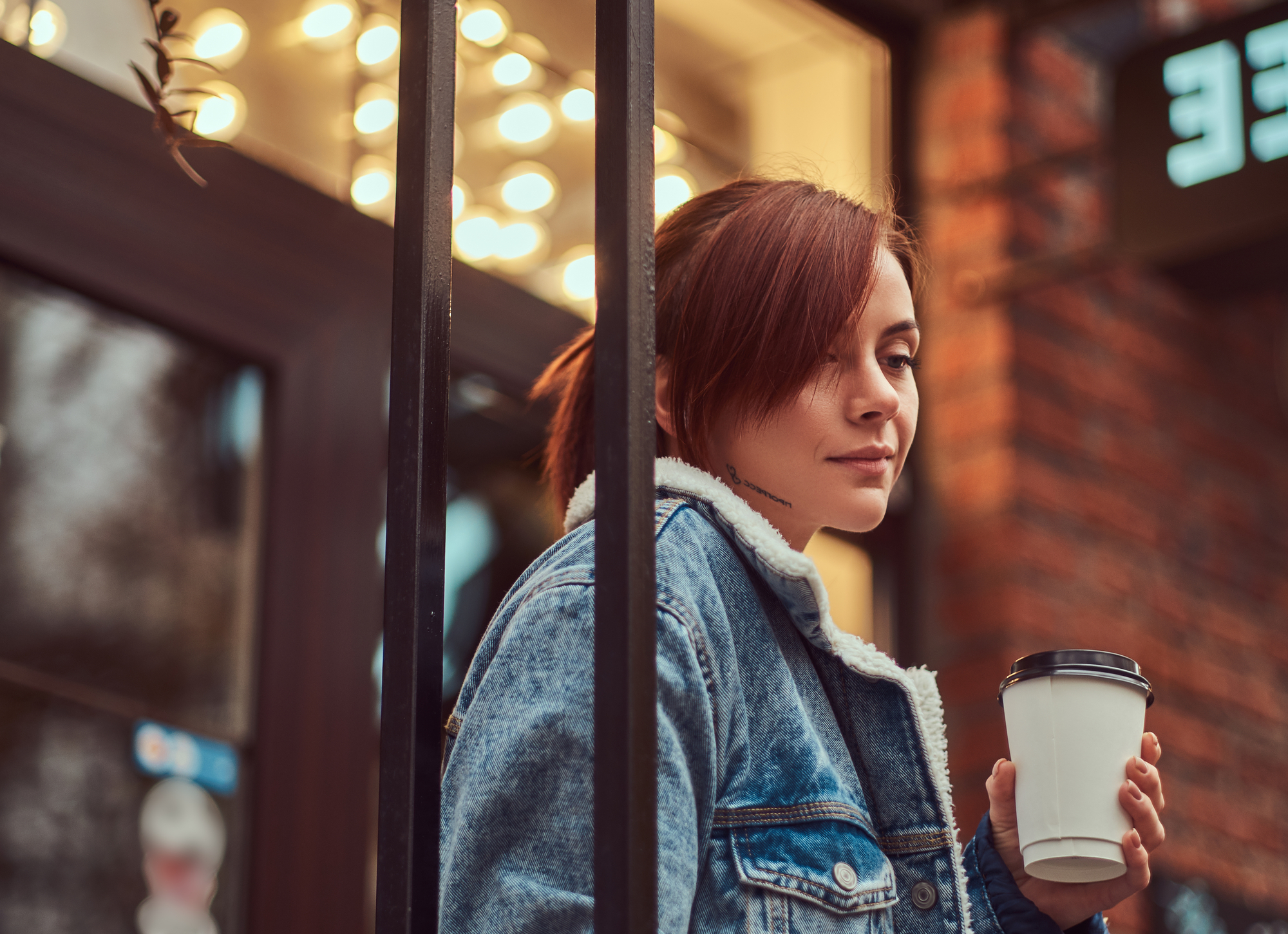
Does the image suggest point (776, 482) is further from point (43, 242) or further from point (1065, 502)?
point (1065, 502)

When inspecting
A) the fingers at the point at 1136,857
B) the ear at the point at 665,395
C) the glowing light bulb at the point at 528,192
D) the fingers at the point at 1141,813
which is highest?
the glowing light bulb at the point at 528,192

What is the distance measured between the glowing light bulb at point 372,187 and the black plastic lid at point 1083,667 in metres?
2.22

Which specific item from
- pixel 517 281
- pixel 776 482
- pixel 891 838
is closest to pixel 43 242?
pixel 517 281

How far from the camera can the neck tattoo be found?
4.11 feet

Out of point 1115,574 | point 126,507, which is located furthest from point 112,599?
point 1115,574

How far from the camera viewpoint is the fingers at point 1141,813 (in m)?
1.14

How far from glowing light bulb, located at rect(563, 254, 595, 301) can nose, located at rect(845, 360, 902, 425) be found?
7.48 ft

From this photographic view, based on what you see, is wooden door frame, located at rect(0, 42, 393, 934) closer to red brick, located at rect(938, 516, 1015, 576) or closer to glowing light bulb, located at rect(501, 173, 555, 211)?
glowing light bulb, located at rect(501, 173, 555, 211)

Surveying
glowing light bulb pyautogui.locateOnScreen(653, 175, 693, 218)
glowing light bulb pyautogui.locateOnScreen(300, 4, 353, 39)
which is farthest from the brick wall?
glowing light bulb pyautogui.locateOnScreen(300, 4, 353, 39)

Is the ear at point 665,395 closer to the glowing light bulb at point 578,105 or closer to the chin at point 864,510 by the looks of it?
the chin at point 864,510

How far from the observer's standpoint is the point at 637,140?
98 centimetres

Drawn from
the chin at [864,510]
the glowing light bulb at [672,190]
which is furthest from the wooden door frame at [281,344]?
the chin at [864,510]

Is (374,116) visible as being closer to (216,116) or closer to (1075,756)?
(216,116)

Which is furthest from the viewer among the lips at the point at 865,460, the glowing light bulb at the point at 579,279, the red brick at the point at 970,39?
the red brick at the point at 970,39
